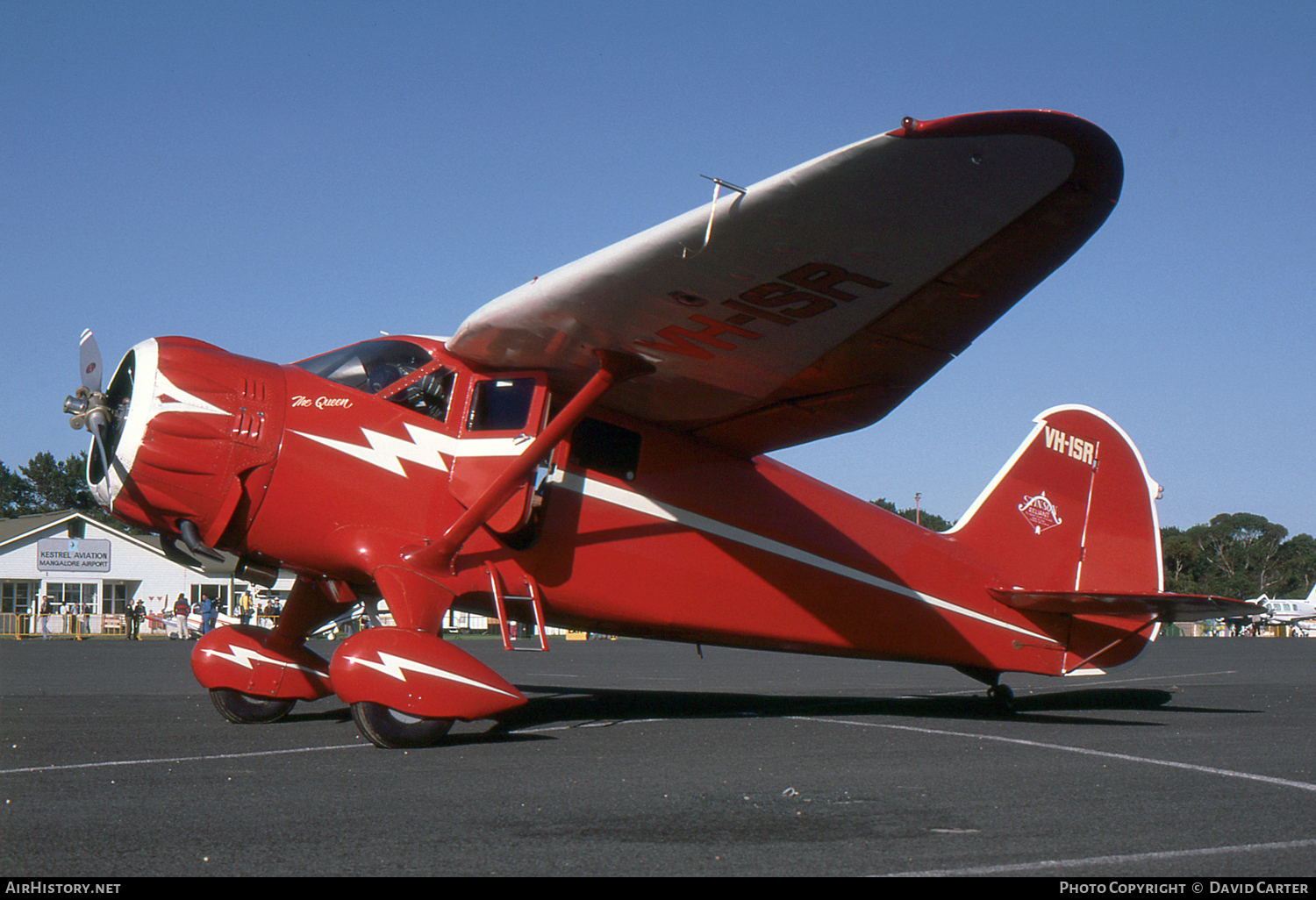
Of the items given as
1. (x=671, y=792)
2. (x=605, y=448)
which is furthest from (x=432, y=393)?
(x=671, y=792)

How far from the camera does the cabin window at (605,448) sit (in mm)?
8078

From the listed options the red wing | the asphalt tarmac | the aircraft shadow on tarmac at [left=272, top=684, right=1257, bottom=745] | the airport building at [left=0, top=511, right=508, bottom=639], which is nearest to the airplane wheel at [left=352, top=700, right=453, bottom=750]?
the asphalt tarmac

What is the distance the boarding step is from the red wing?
1.53m

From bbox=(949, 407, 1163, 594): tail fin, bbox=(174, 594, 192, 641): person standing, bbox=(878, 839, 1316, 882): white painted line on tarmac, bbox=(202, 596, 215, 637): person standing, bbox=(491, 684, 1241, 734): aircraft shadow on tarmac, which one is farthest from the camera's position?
bbox=(174, 594, 192, 641): person standing

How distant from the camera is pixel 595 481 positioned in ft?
26.4

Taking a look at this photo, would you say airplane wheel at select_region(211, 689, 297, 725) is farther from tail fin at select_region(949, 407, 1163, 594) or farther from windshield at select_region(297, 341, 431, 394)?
tail fin at select_region(949, 407, 1163, 594)

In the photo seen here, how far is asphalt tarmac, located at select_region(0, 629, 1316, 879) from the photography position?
3.40 metres

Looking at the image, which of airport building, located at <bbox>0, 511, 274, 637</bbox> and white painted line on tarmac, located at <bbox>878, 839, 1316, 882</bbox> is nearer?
white painted line on tarmac, located at <bbox>878, 839, 1316, 882</bbox>

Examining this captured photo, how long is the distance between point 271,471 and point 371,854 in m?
4.17

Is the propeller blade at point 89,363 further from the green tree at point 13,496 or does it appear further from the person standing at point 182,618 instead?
the green tree at point 13,496

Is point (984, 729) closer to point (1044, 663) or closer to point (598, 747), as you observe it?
point (1044, 663)

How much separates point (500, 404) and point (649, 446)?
4.49 ft

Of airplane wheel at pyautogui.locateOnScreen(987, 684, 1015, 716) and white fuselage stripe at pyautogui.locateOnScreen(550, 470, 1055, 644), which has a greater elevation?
white fuselage stripe at pyautogui.locateOnScreen(550, 470, 1055, 644)

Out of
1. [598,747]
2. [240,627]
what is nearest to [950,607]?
[598,747]
